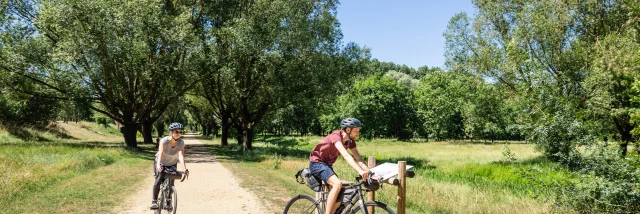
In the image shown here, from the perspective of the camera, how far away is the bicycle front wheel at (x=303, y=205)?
6.70 m

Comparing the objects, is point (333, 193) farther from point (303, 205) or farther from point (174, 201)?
point (174, 201)

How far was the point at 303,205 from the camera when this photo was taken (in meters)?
6.81

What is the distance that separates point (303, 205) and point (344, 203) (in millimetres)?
975

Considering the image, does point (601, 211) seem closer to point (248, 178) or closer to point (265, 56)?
point (248, 178)

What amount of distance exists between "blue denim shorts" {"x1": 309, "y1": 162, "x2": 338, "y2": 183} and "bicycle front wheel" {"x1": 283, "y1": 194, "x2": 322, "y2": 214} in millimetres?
617

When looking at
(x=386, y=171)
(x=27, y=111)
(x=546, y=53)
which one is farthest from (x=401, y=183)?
(x=27, y=111)

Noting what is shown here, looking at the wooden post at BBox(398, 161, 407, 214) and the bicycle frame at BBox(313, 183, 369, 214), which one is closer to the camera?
the bicycle frame at BBox(313, 183, 369, 214)

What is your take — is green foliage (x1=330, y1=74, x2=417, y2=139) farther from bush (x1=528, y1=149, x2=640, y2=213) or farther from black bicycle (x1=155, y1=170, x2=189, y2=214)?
black bicycle (x1=155, y1=170, x2=189, y2=214)

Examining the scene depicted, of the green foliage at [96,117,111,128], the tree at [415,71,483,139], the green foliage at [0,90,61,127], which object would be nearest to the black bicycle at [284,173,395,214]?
the green foliage at [0,90,61,127]

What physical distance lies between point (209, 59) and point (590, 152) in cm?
2416

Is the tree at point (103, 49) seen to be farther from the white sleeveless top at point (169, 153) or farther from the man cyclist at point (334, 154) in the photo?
the man cyclist at point (334, 154)

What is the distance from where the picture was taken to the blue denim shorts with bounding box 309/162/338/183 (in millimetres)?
6111

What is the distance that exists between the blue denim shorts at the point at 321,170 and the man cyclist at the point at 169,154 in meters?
2.99

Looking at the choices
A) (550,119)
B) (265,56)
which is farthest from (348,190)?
(265,56)
